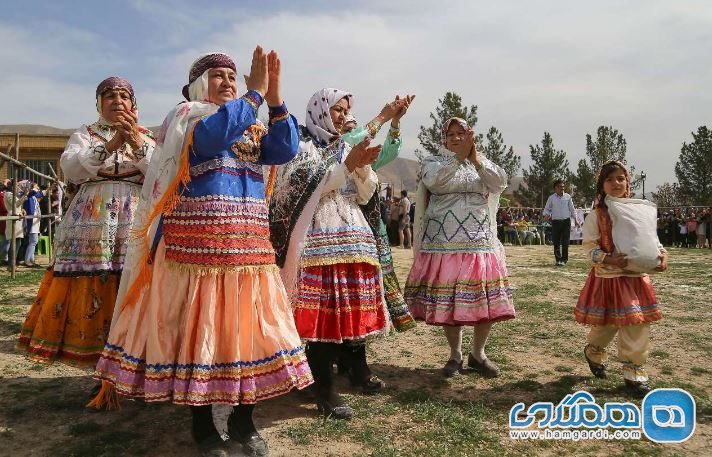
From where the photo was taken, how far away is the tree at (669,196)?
48.8 metres

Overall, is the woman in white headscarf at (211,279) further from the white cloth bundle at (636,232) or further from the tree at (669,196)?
the tree at (669,196)

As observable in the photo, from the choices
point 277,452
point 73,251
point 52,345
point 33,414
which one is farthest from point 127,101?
point 277,452

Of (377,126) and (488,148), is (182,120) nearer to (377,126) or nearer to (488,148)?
(377,126)

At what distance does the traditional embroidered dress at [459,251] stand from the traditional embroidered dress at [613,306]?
0.59 m

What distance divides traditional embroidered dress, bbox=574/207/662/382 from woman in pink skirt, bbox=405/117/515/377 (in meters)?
0.59

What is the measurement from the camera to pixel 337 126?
3939 millimetres

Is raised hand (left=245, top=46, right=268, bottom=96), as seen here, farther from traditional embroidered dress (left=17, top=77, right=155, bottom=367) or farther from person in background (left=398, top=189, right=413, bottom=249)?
person in background (left=398, top=189, right=413, bottom=249)

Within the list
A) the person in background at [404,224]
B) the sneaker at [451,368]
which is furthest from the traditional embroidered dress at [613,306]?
the person in background at [404,224]

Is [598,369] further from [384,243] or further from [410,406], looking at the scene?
[384,243]

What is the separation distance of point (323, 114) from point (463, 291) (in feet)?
5.37

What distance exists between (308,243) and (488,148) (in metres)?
43.7

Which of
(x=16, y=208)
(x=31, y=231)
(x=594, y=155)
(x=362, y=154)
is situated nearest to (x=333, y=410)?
(x=362, y=154)

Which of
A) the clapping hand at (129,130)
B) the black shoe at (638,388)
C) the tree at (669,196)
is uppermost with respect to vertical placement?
the tree at (669,196)

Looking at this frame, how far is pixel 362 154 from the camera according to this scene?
10.8 ft
